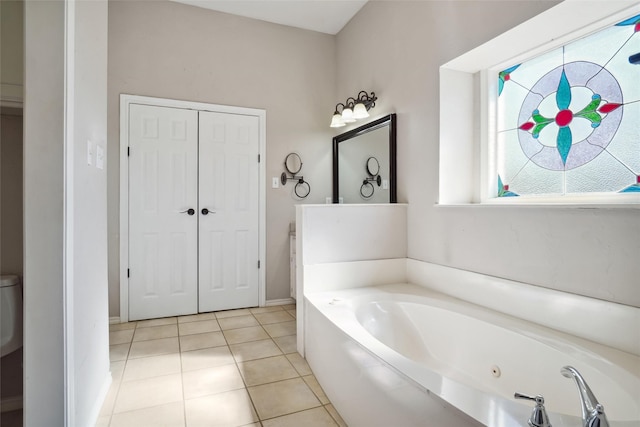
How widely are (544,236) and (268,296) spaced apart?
2.50 m

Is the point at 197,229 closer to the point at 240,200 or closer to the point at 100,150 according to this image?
the point at 240,200

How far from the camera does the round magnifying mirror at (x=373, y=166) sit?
9.16 feet

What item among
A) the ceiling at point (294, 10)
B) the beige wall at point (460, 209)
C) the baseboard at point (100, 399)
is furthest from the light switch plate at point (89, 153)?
the ceiling at point (294, 10)

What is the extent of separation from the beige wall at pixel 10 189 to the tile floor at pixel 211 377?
0.89 metres

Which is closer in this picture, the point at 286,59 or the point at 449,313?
the point at 449,313

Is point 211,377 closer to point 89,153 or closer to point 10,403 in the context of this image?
point 10,403

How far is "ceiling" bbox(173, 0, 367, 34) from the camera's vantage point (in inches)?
116

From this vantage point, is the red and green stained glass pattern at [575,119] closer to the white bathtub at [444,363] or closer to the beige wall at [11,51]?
the white bathtub at [444,363]

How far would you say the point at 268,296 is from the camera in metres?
3.31

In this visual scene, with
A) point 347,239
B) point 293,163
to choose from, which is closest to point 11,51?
point 347,239

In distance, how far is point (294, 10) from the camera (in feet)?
10.1

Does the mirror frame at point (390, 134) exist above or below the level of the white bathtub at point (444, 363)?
above

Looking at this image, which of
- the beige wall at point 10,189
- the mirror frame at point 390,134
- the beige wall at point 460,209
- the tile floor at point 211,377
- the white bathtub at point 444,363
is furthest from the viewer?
the mirror frame at point 390,134

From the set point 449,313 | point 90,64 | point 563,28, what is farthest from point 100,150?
point 563,28
